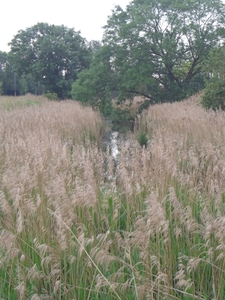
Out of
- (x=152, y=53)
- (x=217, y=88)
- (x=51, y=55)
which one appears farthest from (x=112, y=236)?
(x=51, y=55)

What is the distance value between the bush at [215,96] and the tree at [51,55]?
1976cm

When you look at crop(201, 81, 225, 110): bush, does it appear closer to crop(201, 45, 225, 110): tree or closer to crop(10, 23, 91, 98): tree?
crop(201, 45, 225, 110): tree

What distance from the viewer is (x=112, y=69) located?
1817 centimetres

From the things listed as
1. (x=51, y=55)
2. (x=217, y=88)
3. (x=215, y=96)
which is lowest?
(x=215, y=96)

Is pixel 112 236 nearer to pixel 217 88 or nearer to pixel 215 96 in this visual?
pixel 215 96

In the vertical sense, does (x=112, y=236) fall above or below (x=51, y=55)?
below

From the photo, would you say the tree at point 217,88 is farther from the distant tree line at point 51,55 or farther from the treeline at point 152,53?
the distant tree line at point 51,55

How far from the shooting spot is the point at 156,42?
1850cm

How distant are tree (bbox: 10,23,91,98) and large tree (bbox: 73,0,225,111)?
1222 cm

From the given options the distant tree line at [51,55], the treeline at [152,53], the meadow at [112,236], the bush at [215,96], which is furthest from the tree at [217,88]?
the distant tree line at [51,55]

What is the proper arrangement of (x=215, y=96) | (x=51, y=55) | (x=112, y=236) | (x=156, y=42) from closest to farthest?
(x=112, y=236) → (x=215, y=96) → (x=156, y=42) → (x=51, y=55)

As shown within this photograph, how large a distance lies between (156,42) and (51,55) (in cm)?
1423

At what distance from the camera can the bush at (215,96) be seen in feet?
36.5

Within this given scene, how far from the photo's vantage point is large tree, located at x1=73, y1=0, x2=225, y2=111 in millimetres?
17703
